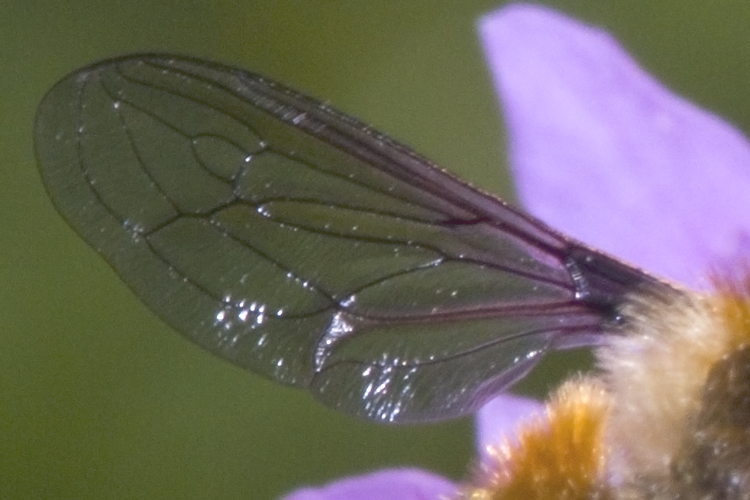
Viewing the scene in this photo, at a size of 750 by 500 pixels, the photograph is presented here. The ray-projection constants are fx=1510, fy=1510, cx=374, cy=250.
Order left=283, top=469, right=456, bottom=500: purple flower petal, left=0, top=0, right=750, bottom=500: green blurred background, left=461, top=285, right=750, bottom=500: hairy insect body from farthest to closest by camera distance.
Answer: left=0, top=0, right=750, bottom=500: green blurred background → left=283, top=469, right=456, bottom=500: purple flower petal → left=461, top=285, right=750, bottom=500: hairy insect body

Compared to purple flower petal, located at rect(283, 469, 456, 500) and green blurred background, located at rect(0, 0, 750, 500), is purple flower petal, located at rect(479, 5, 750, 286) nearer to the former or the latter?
purple flower petal, located at rect(283, 469, 456, 500)

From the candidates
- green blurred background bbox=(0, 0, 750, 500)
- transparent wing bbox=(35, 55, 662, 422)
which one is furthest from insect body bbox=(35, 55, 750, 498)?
green blurred background bbox=(0, 0, 750, 500)

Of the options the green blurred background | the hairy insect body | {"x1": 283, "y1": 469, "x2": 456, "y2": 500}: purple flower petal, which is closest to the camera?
the hairy insect body

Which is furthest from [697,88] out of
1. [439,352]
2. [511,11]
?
[439,352]

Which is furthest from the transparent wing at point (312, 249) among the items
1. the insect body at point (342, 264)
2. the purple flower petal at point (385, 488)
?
the purple flower petal at point (385, 488)

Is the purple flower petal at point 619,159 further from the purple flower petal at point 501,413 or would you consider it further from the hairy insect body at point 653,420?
the hairy insect body at point 653,420

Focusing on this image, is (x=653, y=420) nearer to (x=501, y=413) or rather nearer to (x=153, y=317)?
(x=501, y=413)

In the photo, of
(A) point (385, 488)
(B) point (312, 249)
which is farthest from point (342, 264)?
(A) point (385, 488)
